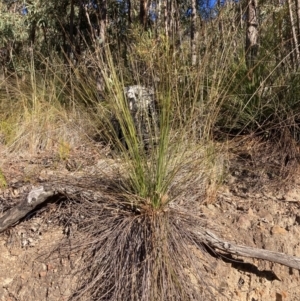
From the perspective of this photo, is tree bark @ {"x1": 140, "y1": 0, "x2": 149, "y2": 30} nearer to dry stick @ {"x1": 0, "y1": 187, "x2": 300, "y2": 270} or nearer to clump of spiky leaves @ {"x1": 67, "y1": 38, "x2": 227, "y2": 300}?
clump of spiky leaves @ {"x1": 67, "y1": 38, "x2": 227, "y2": 300}

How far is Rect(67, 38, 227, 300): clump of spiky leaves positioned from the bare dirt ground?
13cm

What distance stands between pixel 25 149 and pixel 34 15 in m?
4.37

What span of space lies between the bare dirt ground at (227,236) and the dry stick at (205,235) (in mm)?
80

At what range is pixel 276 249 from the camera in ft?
7.36

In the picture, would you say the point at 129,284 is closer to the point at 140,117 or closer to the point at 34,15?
the point at 140,117

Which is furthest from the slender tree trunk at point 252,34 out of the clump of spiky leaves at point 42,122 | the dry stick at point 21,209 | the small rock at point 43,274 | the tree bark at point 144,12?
the tree bark at point 144,12

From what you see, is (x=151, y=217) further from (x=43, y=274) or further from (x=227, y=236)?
(x=43, y=274)

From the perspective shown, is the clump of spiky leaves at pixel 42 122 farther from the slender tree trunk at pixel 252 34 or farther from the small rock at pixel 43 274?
the slender tree trunk at pixel 252 34

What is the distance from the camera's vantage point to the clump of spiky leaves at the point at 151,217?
6.31 feet

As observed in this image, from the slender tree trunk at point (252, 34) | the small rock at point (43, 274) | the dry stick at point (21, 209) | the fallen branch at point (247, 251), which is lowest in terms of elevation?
the small rock at point (43, 274)

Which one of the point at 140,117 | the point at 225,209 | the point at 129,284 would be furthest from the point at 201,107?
the point at 129,284

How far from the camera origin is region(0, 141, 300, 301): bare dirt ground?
2.10 metres

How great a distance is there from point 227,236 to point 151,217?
0.49 m

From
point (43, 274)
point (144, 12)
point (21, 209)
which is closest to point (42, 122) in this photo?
point (21, 209)
